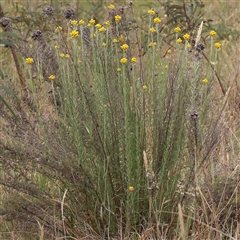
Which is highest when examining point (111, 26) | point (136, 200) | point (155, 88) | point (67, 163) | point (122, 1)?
point (111, 26)

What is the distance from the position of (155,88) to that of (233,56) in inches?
87.7

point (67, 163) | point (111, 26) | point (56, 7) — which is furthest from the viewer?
point (56, 7)

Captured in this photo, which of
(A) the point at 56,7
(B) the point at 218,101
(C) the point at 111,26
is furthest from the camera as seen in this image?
(A) the point at 56,7

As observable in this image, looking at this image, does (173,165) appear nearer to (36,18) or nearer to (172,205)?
(172,205)

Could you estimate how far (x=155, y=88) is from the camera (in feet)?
7.47

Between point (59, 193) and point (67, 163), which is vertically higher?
point (67, 163)

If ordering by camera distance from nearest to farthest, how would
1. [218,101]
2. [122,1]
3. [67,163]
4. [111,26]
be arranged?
[67,163]
[111,26]
[218,101]
[122,1]

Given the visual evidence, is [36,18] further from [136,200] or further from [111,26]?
[136,200]

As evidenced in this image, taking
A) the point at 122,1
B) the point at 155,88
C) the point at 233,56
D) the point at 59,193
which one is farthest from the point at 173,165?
the point at 122,1

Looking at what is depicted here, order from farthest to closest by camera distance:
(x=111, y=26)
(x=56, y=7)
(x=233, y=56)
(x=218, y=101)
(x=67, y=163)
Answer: (x=56, y=7)
(x=233, y=56)
(x=218, y=101)
(x=111, y=26)
(x=67, y=163)

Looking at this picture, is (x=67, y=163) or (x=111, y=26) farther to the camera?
(x=111, y=26)

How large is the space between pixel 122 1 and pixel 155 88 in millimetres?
3954

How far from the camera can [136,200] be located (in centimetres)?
228

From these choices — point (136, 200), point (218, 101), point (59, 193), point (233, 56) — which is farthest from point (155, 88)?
point (233, 56)
